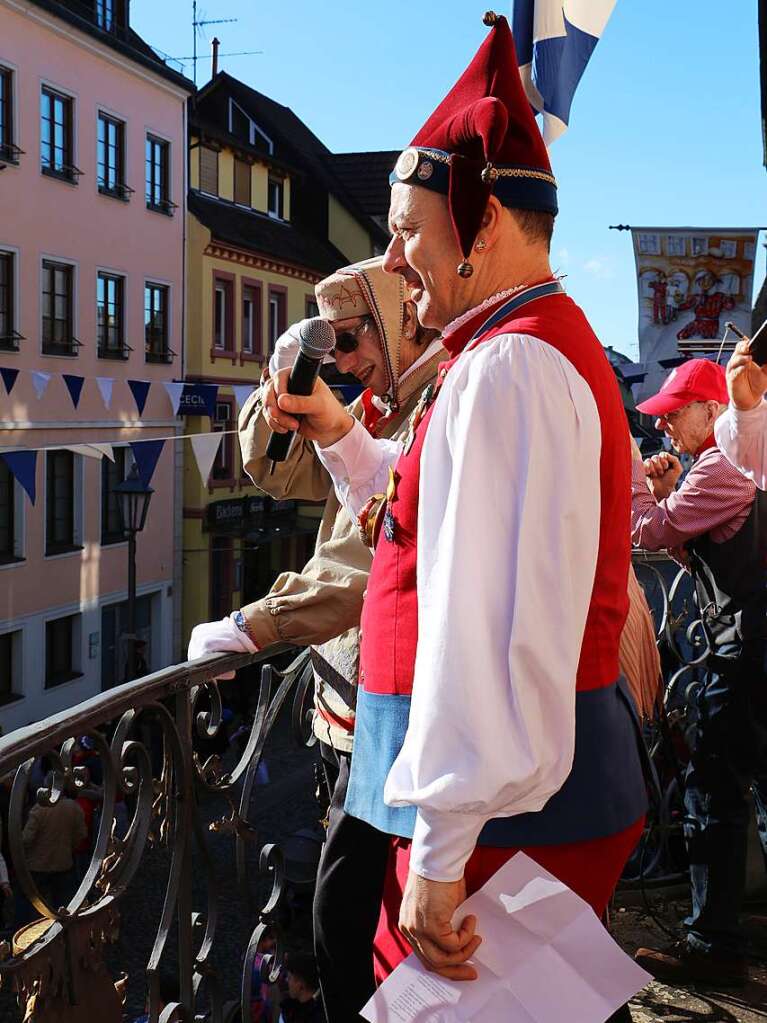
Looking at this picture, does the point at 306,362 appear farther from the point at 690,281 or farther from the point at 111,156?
the point at 111,156

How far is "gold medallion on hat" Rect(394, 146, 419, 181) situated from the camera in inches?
76.8

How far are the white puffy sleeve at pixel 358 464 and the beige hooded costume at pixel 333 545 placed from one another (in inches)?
2.9

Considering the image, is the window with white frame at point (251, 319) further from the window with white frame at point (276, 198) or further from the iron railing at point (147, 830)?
the iron railing at point (147, 830)

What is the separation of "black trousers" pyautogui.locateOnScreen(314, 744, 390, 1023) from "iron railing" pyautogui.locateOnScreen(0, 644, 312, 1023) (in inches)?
12.1

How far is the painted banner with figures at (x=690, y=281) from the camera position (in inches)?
416

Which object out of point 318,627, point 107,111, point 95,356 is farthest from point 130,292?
point 318,627

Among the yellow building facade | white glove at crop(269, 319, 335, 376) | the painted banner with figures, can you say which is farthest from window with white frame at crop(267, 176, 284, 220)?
white glove at crop(269, 319, 335, 376)

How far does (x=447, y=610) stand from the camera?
1628mm

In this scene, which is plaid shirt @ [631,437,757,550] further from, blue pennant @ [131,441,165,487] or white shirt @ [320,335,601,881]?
blue pennant @ [131,441,165,487]

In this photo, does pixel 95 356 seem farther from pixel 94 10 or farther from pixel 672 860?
pixel 672 860

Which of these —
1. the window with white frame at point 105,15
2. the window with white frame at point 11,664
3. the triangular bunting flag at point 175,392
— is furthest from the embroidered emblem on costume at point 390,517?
the window with white frame at point 105,15

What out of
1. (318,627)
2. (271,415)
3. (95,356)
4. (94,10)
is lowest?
(318,627)

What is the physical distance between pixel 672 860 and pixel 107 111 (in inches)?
854

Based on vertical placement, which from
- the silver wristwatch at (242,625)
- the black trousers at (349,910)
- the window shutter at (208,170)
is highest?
the window shutter at (208,170)
